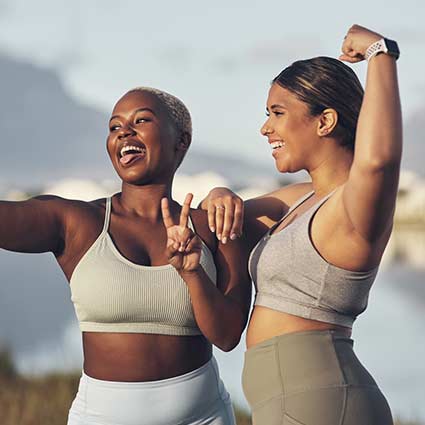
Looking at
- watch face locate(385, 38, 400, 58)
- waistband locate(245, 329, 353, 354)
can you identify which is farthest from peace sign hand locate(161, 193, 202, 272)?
watch face locate(385, 38, 400, 58)

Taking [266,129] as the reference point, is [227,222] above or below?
below

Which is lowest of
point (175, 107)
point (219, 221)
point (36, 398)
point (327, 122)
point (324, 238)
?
point (36, 398)

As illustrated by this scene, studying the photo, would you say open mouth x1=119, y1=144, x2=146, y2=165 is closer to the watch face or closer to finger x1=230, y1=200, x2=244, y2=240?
finger x1=230, y1=200, x2=244, y2=240

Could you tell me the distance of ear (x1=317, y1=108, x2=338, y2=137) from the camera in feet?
11.5

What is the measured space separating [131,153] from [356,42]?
113 cm

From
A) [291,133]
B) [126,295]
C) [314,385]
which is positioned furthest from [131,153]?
[314,385]

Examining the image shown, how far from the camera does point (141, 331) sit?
151 inches

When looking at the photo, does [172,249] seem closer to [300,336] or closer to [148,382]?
[300,336]

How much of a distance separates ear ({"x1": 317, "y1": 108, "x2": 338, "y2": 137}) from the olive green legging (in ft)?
2.30

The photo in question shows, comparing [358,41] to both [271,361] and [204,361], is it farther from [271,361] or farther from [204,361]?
[204,361]

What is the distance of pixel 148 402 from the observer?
12.6 ft

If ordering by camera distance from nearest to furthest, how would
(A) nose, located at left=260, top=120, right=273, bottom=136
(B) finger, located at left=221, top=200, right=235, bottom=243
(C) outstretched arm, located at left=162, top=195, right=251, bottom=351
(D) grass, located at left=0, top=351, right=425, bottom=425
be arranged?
(C) outstretched arm, located at left=162, top=195, right=251, bottom=351 → (A) nose, located at left=260, top=120, right=273, bottom=136 → (B) finger, located at left=221, top=200, right=235, bottom=243 → (D) grass, located at left=0, top=351, right=425, bottom=425

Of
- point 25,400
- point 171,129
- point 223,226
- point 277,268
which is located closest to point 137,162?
point 171,129

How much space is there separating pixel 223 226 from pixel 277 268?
1.32 feet
